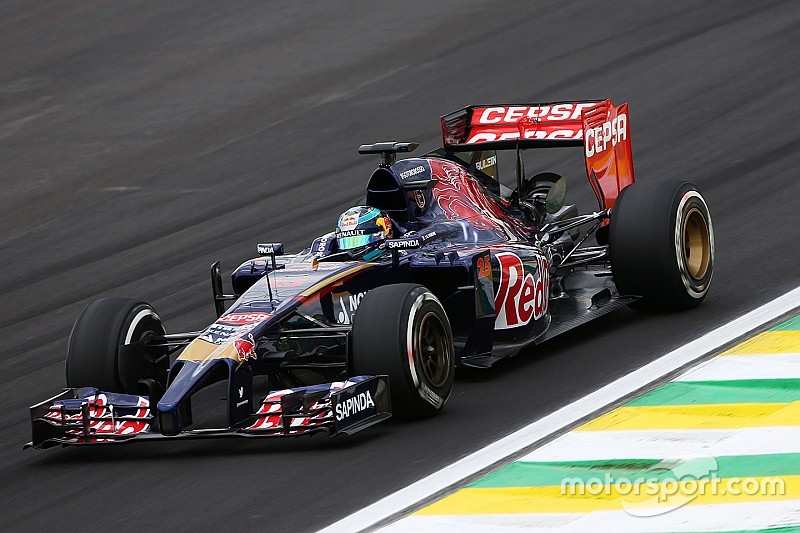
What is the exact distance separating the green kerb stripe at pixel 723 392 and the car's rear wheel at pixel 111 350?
2.98m

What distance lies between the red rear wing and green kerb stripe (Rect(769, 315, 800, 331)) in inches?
78.9

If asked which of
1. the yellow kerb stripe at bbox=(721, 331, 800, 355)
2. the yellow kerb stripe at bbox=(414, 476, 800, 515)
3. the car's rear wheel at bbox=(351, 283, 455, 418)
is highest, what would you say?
the car's rear wheel at bbox=(351, 283, 455, 418)

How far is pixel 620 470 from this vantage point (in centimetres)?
659

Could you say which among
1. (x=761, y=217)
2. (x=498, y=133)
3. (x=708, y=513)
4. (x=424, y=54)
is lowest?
(x=708, y=513)

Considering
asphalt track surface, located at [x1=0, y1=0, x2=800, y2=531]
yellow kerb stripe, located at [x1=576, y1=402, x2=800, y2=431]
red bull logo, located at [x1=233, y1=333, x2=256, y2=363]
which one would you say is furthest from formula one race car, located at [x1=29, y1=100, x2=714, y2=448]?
yellow kerb stripe, located at [x1=576, y1=402, x2=800, y2=431]

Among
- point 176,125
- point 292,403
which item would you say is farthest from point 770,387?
point 176,125

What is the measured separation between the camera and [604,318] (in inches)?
398

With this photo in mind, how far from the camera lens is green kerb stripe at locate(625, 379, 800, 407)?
24.7 ft

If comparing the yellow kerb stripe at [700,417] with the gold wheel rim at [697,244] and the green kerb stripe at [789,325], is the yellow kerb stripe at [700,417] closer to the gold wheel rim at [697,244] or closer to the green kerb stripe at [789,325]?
the green kerb stripe at [789,325]

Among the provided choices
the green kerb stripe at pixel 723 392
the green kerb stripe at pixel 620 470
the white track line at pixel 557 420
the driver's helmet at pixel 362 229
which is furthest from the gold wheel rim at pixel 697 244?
the green kerb stripe at pixel 620 470

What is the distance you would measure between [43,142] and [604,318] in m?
10.3

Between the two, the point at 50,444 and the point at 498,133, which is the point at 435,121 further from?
the point at 50,444

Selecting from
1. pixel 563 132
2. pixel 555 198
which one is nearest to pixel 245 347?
pixel 555 198

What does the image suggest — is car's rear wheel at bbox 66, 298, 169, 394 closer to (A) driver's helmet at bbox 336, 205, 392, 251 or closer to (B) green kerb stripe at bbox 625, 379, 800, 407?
(A) driver's helmet at bbox 336, 205, 392, 251
